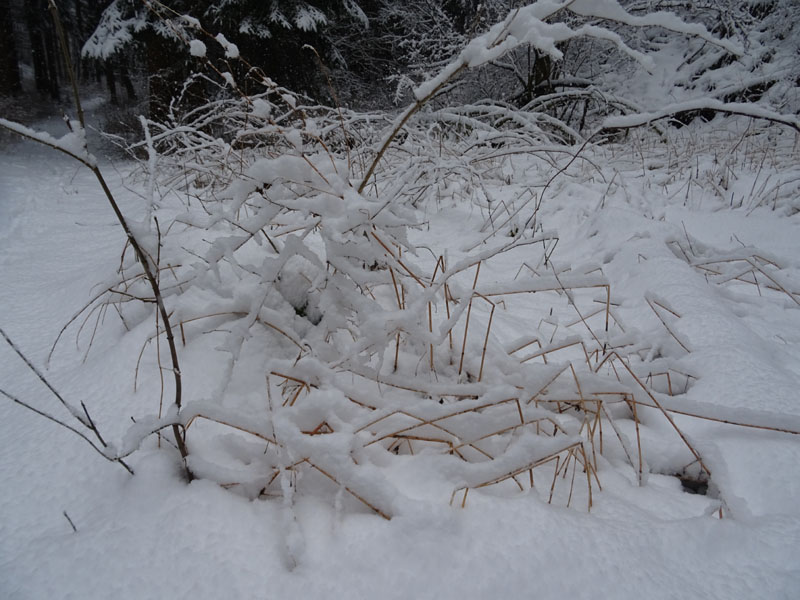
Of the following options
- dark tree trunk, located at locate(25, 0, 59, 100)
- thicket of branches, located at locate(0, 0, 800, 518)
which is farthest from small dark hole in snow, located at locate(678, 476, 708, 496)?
dark tree trunk, located at locate(25, 0, 59, 100)

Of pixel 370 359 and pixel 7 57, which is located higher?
pixel 7 57

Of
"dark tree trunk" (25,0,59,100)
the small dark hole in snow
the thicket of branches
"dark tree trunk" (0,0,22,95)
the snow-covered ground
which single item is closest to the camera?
the snow-covered ground

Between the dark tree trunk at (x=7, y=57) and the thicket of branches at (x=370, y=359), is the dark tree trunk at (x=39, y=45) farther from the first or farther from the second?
the thicket of branches at (x=370, y=359)

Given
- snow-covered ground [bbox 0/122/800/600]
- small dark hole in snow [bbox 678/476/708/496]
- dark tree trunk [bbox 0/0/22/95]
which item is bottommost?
small dark hole in snow [bbox 678/476/708/496]

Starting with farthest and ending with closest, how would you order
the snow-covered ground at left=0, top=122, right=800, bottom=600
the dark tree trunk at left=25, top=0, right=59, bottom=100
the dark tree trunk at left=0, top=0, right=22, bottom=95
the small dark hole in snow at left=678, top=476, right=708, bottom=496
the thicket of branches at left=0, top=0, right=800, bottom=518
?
1. the dark tree trunk at left=25, top=0, right=59, bottom=100
2. the dark tree trunk at left=0, top=0, right=22, bottom=95
3. the small dark hole in snow at left=678, top=476, right=708, bottom=496
4. the thicket of branches at left=0, top=0, right=800, bottom=518
5. the snow-covered ground at left=0, top=122, right=800, bottom=600

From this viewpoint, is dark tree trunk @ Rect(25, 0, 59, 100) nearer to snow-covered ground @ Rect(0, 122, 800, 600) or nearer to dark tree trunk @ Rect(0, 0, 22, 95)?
dark tree trunk @ Rect(0, 0, 22, 95)

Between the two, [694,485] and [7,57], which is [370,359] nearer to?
[694,485]

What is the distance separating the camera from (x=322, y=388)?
67cm

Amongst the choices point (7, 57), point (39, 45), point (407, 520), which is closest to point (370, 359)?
point (407, 520)

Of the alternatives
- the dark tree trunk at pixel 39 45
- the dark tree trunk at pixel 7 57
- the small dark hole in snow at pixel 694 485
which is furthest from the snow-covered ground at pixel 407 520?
the dark tree trunk at pixel 39 45

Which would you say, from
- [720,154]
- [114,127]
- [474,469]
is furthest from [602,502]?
[114,127]

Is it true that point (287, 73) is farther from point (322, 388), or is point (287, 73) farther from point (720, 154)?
point (322, 388)

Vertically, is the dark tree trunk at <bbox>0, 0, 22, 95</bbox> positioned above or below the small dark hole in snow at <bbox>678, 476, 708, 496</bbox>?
above

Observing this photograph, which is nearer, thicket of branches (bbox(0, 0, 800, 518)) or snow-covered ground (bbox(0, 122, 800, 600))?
snow-covered ground (bbox(0, 122, 800, 600))
